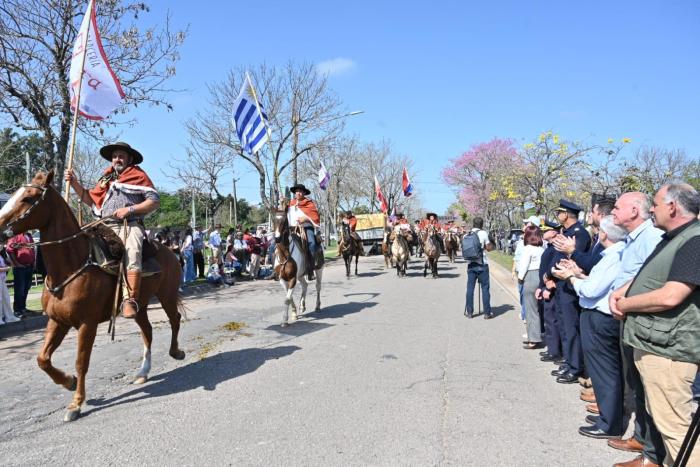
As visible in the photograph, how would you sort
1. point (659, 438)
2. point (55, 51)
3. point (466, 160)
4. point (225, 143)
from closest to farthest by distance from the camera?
point (659, 438) → point (55, 51) → point (225, 143) → point (466, 160)

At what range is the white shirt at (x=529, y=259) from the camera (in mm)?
7930

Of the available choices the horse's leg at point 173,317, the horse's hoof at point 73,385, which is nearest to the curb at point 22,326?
the horse's leg at point 173,317

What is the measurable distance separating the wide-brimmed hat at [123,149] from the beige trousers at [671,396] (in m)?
5.76

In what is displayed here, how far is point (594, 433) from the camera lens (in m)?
4.36

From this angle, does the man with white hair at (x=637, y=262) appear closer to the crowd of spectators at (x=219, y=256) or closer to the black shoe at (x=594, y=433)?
the black shoe at (x=594, y=433)

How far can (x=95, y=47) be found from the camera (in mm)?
7617

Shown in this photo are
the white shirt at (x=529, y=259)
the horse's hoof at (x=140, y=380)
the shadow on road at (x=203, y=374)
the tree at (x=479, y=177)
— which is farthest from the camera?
the tree at (x=479, y=177)

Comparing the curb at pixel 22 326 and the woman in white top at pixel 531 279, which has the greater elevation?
the woman in white top at pixel 531 279

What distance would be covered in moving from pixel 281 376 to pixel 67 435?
2364 millimetres

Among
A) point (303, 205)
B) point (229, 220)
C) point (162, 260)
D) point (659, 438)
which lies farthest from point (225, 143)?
point (229, 220)

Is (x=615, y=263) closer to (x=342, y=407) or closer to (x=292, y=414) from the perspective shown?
(x=342, y=407)

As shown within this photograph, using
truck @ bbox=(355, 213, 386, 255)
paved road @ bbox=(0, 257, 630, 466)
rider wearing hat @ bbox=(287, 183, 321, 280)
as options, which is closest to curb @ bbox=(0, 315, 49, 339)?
paved road @ bbox=(0, 257, 630, 466)

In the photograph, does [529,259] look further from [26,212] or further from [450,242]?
[450,242]

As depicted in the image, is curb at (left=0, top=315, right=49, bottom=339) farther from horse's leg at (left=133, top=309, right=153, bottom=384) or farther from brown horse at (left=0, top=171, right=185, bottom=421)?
brown horse at (left=0, top=171, right=185, bottom=421)
